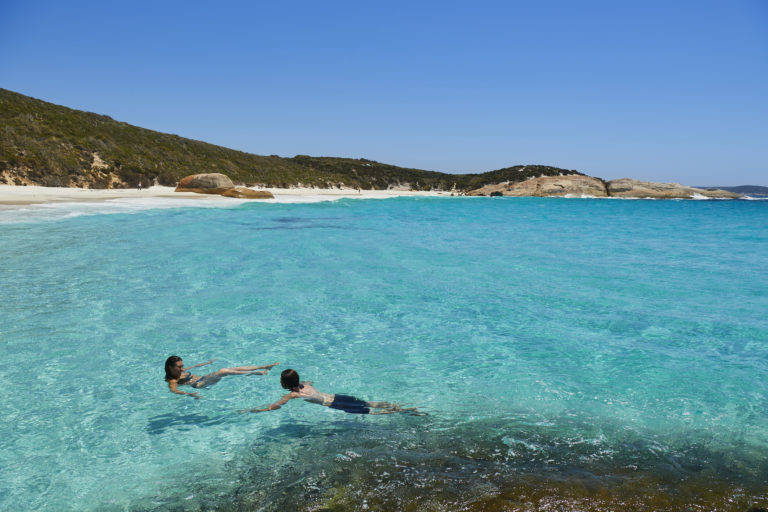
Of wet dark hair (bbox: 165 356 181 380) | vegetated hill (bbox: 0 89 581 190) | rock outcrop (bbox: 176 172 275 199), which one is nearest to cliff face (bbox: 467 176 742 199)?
vegetated hill (bbox: 0 89 581 190)

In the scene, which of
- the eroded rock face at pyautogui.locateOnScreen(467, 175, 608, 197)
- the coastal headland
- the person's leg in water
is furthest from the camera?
the eroded rock face at pyautogui.locateOnScreen(467, 175, 608, 197)

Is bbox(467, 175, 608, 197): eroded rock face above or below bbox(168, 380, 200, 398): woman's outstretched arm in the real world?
above

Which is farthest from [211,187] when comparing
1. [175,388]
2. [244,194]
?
[175,388]

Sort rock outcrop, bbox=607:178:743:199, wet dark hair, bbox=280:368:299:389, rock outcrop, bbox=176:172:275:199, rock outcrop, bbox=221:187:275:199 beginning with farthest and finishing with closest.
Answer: rock outcrop, bbox=607:178:743:199 < rock outcrop, bbox=176:172:275:199 < rock outcrop, bbox=221:187:275:199 < wet dark hair, bbox=280:368:299:389

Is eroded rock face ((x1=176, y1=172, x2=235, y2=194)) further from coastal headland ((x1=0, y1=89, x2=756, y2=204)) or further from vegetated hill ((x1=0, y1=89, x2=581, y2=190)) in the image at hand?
vegetated hill ((x1=0, y1=89, x2=581, y2=190))

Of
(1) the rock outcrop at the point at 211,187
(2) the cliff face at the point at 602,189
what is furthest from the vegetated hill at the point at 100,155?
(2) the cliff face at the point at 602,189

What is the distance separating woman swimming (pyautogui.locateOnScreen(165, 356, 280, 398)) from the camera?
19.0 ft

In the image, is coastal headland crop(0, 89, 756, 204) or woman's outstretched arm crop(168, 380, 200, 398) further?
coastal headland crop(0, 89, 756, 204)

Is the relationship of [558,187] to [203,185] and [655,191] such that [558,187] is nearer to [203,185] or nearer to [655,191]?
[655,191]

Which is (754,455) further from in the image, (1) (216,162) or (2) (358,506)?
(1) (216,162)

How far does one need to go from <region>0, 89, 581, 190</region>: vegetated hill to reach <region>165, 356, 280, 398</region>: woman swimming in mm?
40998

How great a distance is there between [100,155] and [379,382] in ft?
169

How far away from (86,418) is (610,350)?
7.35 m

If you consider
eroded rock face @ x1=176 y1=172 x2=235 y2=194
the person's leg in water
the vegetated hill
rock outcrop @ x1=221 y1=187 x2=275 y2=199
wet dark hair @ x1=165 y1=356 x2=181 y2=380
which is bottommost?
the person's leg in water
